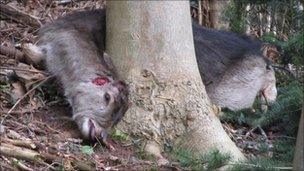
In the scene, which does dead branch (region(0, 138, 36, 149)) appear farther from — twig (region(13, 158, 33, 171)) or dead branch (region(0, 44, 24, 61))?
dead branch (region(0, 44, 24, 61))

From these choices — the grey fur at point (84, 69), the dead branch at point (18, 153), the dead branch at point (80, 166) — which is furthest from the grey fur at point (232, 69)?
the dead branch at point (18, 153)

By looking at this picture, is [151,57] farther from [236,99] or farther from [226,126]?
[236,99]

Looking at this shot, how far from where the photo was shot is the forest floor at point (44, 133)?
12.6 ft

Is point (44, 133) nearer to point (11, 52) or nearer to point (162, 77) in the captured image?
point (162, 77)

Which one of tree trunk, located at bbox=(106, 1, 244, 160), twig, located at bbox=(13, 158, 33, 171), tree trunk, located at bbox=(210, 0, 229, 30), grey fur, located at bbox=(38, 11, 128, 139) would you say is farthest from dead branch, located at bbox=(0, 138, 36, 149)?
tree trunk, located at bbox=(210, 0, 229, 30)

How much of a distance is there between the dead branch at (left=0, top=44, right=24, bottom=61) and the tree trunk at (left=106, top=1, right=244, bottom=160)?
3.55 feet

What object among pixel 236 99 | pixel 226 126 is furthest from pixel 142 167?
pixel 236 99

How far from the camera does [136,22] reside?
14.9 ft

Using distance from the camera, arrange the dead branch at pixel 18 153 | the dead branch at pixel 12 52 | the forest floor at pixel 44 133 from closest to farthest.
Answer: the dead branch at pixel 18 153 → the forest floor at pixel 44 133 → the dead branch at pixel 12 52

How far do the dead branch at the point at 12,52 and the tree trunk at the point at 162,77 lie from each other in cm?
108

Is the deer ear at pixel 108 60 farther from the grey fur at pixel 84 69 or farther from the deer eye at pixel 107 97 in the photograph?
the deer eye at pixel 107 97

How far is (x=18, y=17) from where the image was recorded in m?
6.33

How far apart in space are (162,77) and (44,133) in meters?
0.92

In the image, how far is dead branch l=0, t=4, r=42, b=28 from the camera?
20.6 ft
